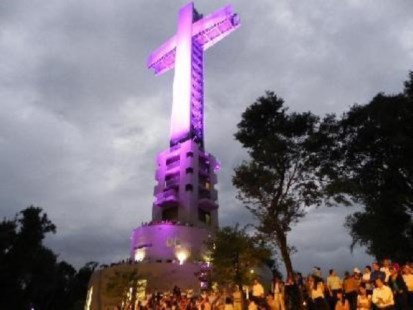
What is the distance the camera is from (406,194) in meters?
25.0

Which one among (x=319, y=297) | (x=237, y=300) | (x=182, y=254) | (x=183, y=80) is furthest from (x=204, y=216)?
(x=319, y=297)

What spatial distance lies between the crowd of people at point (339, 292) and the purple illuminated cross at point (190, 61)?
4031 centimetres

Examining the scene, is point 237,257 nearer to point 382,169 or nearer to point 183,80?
point 382,169

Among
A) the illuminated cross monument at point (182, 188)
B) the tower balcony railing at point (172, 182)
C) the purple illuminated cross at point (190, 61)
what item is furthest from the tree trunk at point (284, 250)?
the purple illuminated cross at point (190, 61)

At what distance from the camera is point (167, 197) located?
2052 inches

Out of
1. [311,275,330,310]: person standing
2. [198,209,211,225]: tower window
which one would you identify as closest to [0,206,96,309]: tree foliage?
[198,209,211,225]: tower window

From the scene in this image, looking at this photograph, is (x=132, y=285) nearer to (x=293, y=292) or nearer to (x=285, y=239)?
(x=285, y=239)

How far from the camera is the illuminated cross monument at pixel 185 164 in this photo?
151ft

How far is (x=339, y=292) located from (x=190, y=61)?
165 feet

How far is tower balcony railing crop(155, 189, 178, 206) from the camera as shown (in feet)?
171

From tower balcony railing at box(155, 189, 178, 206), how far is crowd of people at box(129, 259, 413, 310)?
3348cm

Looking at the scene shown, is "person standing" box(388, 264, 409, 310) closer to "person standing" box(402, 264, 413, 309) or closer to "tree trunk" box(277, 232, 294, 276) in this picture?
"person standing" box(402, 264, 413, 309)

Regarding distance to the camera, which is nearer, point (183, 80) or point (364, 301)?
point (364, 301)

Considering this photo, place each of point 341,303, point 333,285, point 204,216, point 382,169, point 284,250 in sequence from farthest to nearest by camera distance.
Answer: point 204,216 → point 382,169 → point 284,250 → point 333,285 → point 341,303
